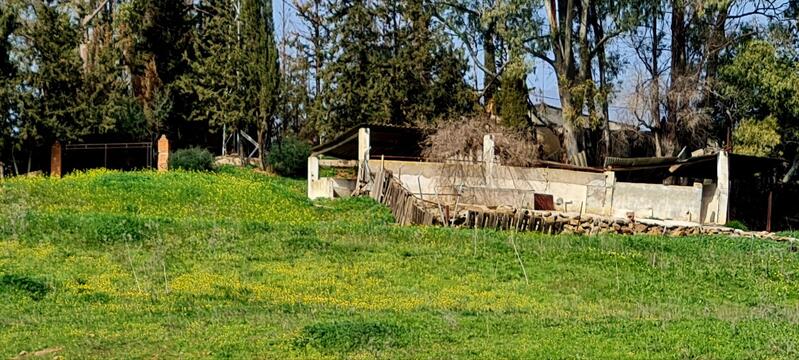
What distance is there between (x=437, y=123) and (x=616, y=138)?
831 cm

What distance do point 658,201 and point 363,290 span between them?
17.4 meters

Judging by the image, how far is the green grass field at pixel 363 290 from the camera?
31.4 ft

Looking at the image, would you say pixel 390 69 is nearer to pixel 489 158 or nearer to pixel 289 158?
pixel 289 158

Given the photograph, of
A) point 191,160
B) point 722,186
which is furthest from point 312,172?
point 722,186

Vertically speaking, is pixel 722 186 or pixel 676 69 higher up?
pixel 676 69

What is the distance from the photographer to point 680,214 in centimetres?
2906

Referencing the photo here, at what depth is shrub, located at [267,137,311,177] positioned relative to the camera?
1565 inches

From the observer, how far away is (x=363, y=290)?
14461mm

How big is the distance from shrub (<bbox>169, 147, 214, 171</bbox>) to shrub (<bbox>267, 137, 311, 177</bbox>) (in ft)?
12.5

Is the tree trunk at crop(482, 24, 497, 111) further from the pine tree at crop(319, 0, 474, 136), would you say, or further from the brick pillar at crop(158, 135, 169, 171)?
the brick pillar at crop(158, 135, 169, 171)

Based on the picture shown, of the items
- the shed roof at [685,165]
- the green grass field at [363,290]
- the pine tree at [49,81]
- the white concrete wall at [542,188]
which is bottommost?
the green grass field at [363,290]

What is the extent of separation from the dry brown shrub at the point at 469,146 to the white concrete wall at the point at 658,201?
3875 mm

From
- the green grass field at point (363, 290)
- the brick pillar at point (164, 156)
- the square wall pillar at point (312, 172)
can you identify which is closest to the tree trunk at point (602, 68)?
the square wall pillar at point (312, 172)

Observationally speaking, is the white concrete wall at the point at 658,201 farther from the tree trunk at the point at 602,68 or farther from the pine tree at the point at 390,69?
the pine tree at the point at 390,69
